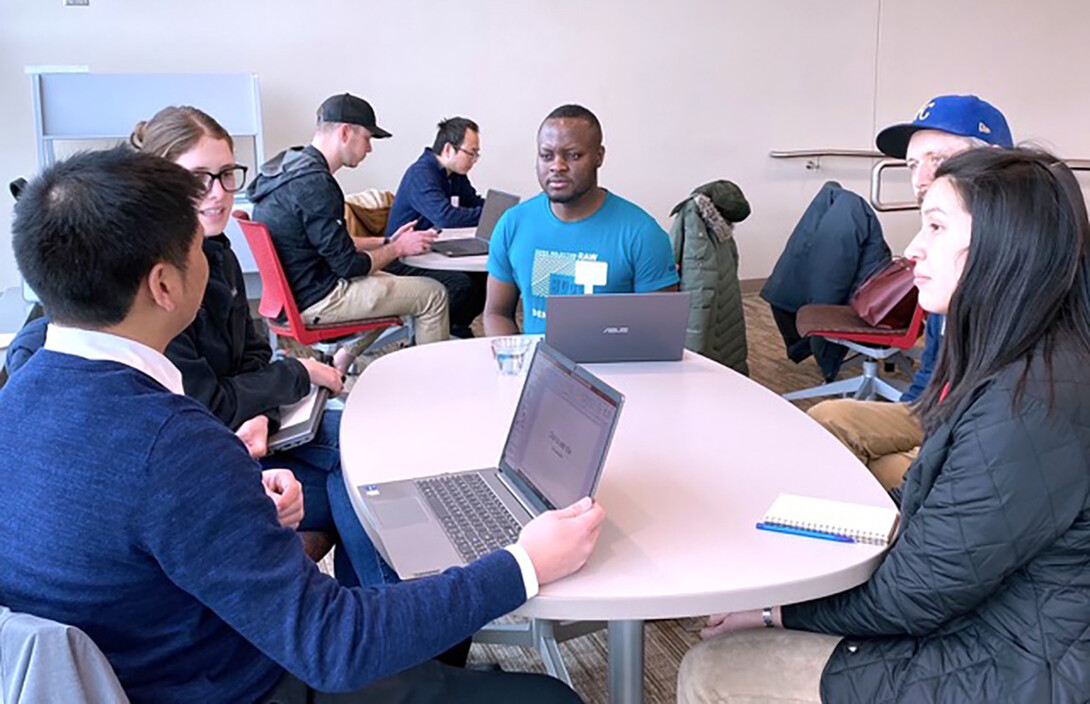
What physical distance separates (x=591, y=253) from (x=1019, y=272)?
1568mm

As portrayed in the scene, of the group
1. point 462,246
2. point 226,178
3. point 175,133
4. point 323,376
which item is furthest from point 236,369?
point 462,246

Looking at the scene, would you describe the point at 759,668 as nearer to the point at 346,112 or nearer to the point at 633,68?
the point at 346,112

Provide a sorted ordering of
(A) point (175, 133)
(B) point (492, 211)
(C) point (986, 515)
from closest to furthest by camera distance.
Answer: (C) point (986, 515)
(A) point (175, 133)
(B) point (492, 211)

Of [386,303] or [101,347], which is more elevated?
[101,347]

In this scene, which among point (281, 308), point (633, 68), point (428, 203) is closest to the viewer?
point (281, 308)

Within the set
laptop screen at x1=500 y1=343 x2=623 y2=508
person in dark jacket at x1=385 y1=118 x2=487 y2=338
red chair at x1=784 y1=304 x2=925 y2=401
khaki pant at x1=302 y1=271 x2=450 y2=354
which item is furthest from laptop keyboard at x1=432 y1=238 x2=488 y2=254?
laptop screen at x1=500 y1=343 x2=623 y2=508

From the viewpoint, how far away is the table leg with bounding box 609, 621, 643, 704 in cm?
148

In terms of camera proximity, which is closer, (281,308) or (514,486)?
(514,486)

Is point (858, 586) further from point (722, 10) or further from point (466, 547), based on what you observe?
point (722, 10)

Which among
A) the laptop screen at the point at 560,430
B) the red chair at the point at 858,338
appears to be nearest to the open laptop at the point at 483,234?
the red chair at the point at 858,338

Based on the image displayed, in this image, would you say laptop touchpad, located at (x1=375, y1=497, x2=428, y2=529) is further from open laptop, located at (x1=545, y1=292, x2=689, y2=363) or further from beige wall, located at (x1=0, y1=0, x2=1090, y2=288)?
beige wall, located at (x1=0, y1=0, x2=1090, y2=288)

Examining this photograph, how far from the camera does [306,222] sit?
3.69 metres

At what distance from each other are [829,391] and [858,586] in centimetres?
290

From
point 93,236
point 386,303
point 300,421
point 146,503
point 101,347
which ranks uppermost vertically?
point 93,236
